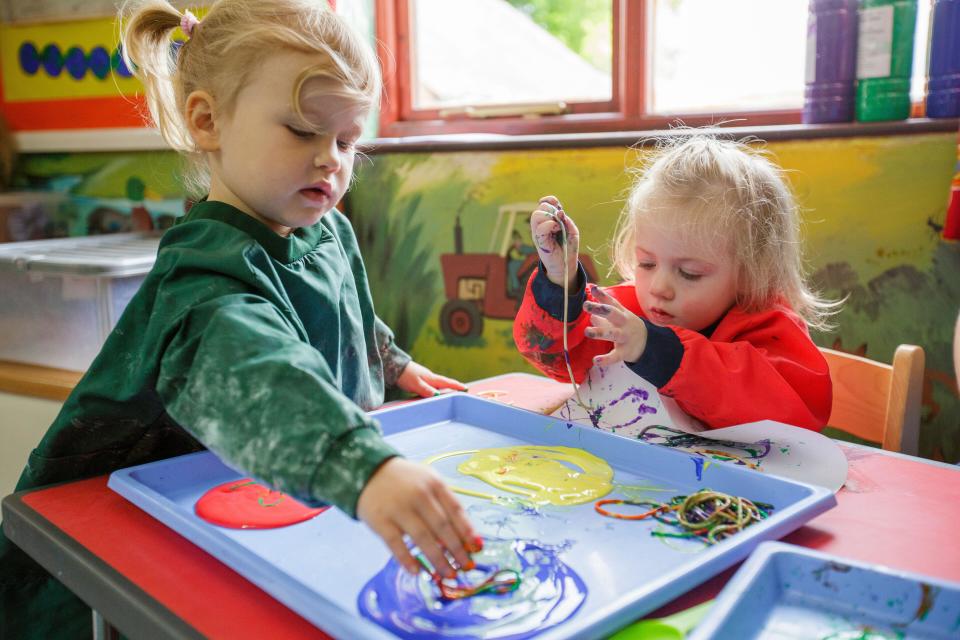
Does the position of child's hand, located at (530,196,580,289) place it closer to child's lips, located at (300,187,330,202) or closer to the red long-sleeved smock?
the red long-sleeved smock

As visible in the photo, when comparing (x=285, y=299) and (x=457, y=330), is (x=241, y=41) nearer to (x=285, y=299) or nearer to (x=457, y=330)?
(x=285, y=299)

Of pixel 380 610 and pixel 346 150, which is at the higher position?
pixel 346 150

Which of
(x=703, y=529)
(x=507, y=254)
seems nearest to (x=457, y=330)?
(x=507, y=254)

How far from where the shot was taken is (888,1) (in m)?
1.38

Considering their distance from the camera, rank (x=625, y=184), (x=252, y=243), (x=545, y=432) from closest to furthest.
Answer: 1. (x=252, y=243)
2. (x=545, y=432)
3. (x=625, y=184)

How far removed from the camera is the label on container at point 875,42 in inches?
55.0

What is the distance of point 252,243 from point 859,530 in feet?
1.99

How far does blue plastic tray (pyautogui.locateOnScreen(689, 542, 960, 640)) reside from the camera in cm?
53

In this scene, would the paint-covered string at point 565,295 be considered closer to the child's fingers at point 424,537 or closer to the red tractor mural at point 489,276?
the child's fingers at point 424,537

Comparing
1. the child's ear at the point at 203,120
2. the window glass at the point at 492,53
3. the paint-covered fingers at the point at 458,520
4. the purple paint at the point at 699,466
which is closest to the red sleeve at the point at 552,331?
the purple paint at the point at 699,466

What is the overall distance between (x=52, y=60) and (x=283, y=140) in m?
1.90

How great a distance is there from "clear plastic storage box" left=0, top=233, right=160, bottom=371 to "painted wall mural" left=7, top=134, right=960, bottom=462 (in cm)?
44

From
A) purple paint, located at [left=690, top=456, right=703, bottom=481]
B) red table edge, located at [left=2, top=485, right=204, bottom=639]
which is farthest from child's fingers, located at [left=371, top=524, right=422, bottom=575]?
purple paint, located at [left=690, top=456, right=703, bottom=481]

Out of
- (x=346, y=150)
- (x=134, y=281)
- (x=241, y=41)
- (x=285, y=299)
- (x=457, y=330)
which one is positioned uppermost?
(x=241, y=41)
